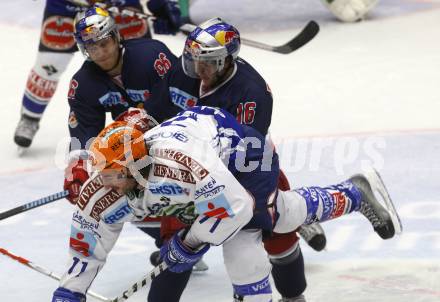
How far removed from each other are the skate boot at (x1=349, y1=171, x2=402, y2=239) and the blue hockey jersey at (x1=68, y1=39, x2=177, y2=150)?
0.95 metres

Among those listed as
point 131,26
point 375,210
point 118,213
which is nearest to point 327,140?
point 131,26

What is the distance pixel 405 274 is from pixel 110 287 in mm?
1271

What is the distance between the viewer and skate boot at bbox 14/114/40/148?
22.7 ft

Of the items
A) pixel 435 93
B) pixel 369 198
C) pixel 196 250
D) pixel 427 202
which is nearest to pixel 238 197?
pixel 196 250

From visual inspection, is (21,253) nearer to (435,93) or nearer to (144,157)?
(144,157)

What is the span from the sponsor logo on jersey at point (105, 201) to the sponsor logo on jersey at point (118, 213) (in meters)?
0.03

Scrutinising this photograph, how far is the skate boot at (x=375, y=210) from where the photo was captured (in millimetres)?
4957

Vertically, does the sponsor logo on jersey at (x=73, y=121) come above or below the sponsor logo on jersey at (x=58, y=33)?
above

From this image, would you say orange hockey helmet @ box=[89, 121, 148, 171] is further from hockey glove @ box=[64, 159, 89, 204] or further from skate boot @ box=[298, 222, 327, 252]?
skate boot @ box=[298, 222, 327, 252]

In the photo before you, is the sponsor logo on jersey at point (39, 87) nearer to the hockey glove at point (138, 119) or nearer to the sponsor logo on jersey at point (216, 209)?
the hockey glove at point (138, 119)

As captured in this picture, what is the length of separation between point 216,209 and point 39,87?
125 inches

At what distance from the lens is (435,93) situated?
296 inches

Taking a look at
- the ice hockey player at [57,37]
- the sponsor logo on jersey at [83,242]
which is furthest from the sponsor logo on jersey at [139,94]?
the ice hockey player at [57,37]

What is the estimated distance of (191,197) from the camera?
3.96 meters
